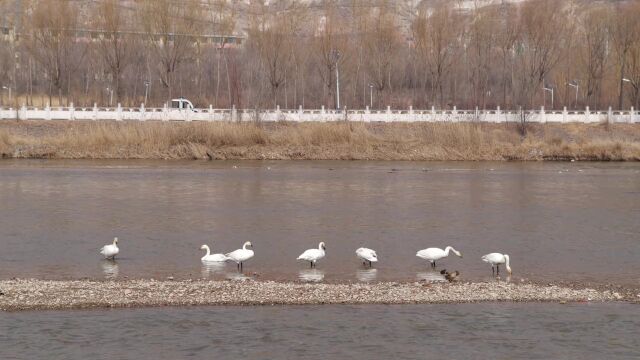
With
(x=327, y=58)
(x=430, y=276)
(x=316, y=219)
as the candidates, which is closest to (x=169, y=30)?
(x=327, y=58)

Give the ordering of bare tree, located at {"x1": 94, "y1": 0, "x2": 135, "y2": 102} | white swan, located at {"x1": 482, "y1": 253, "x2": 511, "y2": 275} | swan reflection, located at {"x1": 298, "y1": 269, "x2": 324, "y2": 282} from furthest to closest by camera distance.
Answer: bare tree, located at {"x1": 94, "y1": 0, "x2": 135, "y2": 102} → white swan, located at {"x1": 482, "y1": 253, "x2": 511, "y2": 275} → swan reflection, located at {"x1": 298, "y1": 269, "x2": 324, "y2": 282}

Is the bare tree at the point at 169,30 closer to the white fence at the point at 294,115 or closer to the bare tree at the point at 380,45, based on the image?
the white fence at the point at 294,115

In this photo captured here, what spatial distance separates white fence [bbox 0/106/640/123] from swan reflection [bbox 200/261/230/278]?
47.5 metres

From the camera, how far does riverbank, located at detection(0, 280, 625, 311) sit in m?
19.4

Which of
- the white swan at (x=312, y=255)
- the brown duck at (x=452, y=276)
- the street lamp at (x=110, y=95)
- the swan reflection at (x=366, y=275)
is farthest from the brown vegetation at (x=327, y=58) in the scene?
the brown duck at (x=452, y=276)

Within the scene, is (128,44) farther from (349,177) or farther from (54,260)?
(54,260)

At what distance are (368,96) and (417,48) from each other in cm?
1227

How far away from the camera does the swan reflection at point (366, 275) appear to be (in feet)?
74.0

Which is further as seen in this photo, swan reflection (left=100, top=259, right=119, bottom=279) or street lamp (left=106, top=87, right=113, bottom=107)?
street lamp (left=106, top=87, right=113, bottom=107)

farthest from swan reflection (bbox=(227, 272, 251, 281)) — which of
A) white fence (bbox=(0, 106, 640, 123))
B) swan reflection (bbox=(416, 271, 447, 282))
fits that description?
white fence (bbox=(0, 106, 640, 123))

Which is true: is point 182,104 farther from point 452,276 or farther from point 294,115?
point 452,276

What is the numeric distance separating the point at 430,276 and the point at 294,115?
50.6 metres

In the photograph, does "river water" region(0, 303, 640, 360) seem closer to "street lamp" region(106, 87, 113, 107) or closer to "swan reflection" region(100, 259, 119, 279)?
"swan reflection" region(100, 259, 119, 279)

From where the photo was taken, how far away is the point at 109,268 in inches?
925
